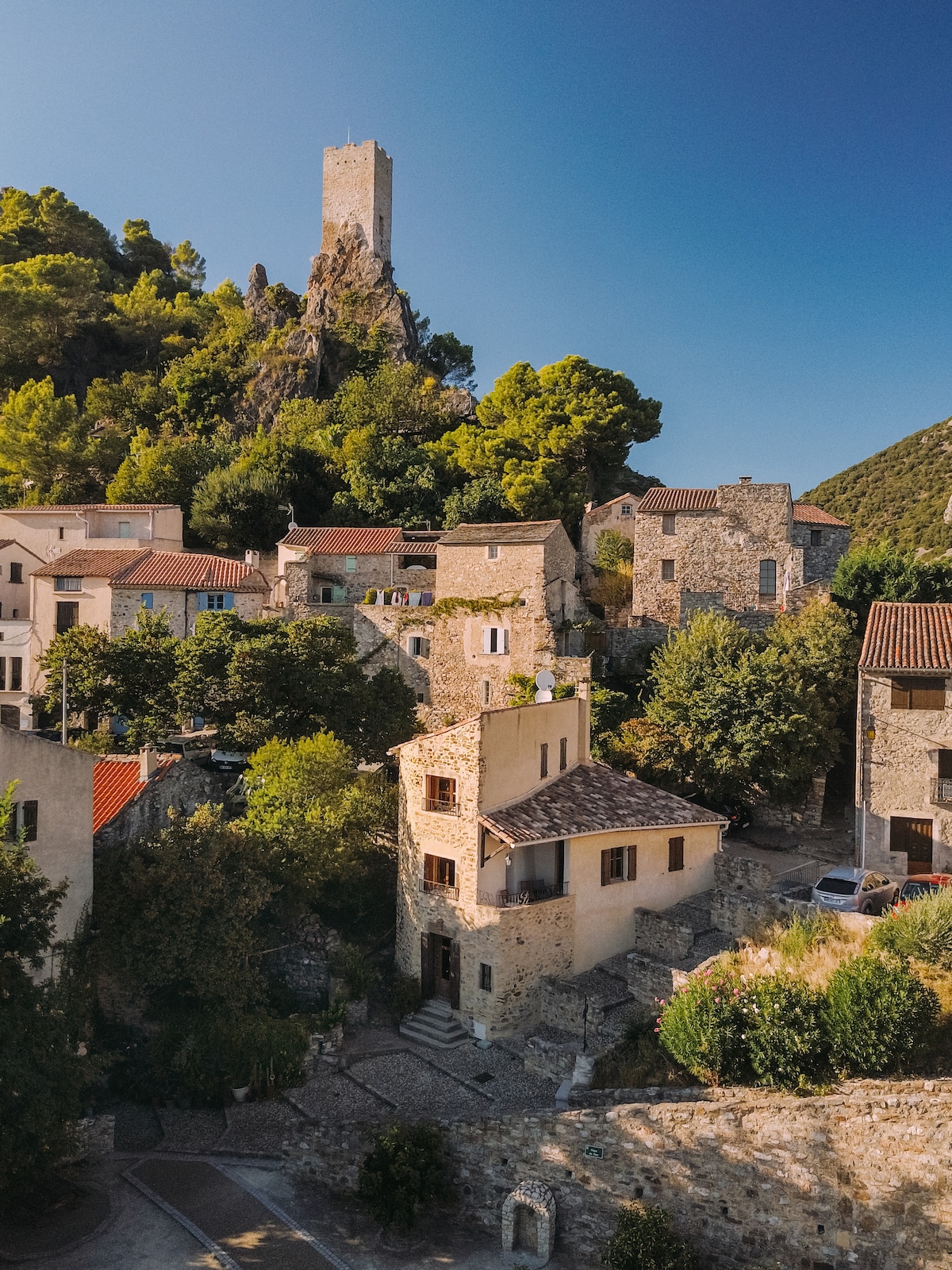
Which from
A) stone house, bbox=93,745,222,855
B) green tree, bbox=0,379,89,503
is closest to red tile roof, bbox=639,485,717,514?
stone house, bbox=93,745,222,855

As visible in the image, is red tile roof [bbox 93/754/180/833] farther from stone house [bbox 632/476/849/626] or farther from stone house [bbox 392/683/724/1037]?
stone house [bbox 632/476/849/626]

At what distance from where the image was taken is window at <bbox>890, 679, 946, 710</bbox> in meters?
24.5

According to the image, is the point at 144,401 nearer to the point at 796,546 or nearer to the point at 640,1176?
the point at 796,546

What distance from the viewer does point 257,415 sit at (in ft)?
181

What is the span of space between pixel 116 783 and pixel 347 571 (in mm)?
17120

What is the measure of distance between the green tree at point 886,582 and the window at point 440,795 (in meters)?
19.0

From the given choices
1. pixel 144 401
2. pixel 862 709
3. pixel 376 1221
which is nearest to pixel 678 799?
pixel 862 709

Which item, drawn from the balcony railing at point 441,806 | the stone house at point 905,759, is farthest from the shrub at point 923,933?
the stone house at point 905,759

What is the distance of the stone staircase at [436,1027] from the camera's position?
65.1 feet

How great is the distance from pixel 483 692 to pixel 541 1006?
649 inches

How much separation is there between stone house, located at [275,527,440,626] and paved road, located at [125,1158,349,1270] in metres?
23.8

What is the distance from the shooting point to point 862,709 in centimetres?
2505

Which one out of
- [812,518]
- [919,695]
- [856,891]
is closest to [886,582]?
[812,518]

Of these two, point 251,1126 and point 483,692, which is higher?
point 483,692
